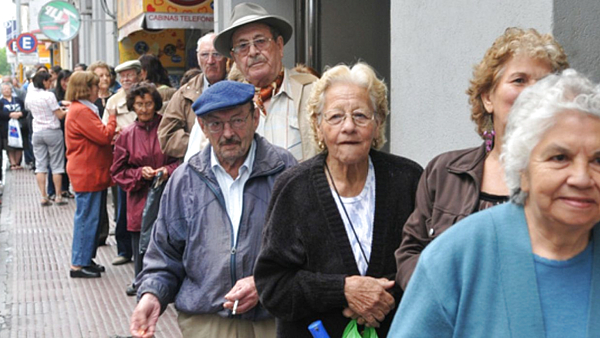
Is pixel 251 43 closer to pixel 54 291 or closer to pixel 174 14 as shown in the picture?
pixel 54 291

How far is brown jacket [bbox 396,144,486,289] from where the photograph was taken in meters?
3.03

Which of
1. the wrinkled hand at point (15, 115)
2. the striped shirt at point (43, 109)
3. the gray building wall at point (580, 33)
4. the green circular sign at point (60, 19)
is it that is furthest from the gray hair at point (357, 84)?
the green circular sign at point (60, 19)

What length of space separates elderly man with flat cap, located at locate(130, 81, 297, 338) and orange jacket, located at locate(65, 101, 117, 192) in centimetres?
531

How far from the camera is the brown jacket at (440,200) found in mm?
3029

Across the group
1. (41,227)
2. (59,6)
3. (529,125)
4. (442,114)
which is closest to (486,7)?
(442,114)

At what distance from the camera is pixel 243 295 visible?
3699mm

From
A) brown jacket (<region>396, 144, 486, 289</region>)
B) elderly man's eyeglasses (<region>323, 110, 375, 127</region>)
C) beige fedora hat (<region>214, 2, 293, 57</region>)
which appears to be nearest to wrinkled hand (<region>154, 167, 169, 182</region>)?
beige fedora hat (<region>214, 2, 293, 57</region>)

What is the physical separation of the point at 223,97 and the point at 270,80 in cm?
101

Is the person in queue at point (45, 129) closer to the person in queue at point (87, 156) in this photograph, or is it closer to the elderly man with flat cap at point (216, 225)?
the person in queue at point (87, 156)

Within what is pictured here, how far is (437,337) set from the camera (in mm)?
2236

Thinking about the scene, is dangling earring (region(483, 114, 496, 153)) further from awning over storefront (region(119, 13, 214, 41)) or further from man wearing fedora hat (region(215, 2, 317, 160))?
awning over storefront (region(119, 13, 214, 41))

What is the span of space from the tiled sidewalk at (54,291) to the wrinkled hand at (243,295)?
379 cm

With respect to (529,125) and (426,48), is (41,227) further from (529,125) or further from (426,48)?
(529,125)

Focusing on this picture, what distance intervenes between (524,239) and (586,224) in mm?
150
